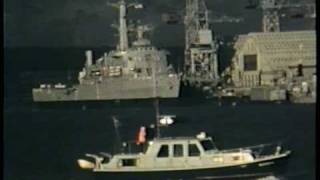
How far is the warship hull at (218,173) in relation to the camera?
6.76 ft

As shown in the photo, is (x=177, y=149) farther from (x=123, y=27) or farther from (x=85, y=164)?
(x=123, y=27)

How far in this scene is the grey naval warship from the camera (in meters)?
2.09

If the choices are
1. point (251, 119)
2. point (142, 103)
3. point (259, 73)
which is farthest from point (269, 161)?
point (142, 103)

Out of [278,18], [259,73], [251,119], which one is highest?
[278,18]

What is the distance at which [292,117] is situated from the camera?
2059 mm

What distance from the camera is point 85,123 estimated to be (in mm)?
2086

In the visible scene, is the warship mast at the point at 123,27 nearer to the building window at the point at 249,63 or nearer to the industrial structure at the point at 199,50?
the industrial structure at the point at 199,50

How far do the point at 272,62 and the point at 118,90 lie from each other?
0.47 meters

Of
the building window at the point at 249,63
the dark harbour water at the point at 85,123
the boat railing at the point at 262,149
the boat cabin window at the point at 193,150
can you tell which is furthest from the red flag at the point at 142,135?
the building window at the point at 249,63

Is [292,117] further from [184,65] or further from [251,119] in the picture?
[184,65]

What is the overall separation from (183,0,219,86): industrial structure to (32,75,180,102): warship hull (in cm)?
6

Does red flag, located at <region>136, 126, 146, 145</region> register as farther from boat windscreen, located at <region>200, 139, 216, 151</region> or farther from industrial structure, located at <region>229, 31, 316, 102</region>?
industrial structure, located at <region>229, 31, 316, 102</region>

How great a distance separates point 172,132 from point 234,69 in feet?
0.87

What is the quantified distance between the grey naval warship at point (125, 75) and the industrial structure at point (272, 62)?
0.66 feet
